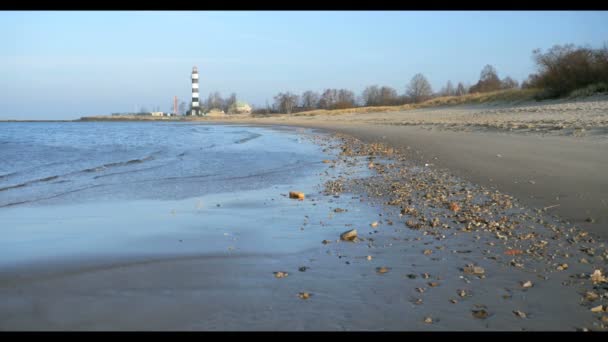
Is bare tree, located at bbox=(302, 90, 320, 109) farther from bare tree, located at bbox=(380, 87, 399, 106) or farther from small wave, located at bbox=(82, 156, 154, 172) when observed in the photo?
small wave, located at bbox=(82, 156, 154, 172)

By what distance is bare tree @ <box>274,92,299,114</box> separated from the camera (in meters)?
106

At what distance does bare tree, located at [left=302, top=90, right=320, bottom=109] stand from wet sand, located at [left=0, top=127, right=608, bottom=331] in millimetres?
104248

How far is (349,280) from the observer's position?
12.5 ft

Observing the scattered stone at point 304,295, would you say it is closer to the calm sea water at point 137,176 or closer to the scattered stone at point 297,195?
the scattered stone at point 297,195

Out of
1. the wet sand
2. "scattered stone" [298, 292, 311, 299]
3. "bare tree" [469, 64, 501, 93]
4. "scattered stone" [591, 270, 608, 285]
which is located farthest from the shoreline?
"bare tree" [469, 64, 501, 93]

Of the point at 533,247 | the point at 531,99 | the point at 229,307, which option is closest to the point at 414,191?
the point at 533,247

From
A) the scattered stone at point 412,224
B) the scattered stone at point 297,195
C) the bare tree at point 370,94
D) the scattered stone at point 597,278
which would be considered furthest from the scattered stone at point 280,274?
the bare tree at point 370,94

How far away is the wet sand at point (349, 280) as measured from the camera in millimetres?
3049

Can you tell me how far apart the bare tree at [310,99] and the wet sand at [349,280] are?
104248 mm

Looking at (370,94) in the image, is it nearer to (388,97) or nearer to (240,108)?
(388,97)

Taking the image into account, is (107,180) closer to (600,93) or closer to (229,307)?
(229,307)

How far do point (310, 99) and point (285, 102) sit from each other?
6.34m

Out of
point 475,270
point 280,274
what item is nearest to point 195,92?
point 280,274

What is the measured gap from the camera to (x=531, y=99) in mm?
31703
